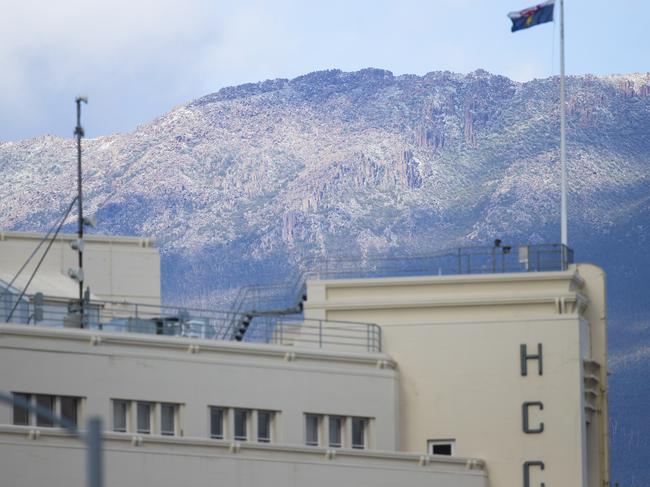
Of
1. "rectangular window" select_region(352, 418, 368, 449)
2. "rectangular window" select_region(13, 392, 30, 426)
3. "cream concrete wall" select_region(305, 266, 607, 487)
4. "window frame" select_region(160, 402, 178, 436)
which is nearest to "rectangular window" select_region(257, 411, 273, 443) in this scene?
"window frame" select_region(160, 402, 178, 436)

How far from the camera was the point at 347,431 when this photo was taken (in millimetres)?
61062

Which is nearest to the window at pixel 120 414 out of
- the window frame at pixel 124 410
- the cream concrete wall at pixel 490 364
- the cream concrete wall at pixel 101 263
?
the window frame at pixel 124 410

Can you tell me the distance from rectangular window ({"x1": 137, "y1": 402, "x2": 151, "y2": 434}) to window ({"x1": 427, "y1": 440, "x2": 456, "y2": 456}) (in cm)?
1054

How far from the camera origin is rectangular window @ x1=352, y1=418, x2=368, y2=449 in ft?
202

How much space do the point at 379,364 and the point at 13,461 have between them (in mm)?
15361

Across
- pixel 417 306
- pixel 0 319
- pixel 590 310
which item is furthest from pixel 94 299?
pixel 590 310

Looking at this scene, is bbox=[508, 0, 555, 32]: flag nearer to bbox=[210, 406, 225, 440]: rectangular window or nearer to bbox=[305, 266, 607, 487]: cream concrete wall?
bbox=[305, 266, 607, 487]: cream concrete wall

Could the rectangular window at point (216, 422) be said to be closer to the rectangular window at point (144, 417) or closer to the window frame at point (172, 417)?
the window frame at point (172, 417)

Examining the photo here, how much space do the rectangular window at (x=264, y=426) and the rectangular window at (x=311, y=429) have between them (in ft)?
4.03

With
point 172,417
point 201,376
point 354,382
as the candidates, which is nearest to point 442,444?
point 354,382

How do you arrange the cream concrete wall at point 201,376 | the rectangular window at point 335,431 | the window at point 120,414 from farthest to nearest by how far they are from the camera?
1. the rectangular window at point 335,431
2. the window at point 120,414
3. the cream concrete wall at point 201,376

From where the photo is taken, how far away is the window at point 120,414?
56025 millimetres

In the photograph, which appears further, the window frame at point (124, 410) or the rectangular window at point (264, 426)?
the rectangular window at point (264, 426)

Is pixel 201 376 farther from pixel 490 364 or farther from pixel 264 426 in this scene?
pixel 490 364
